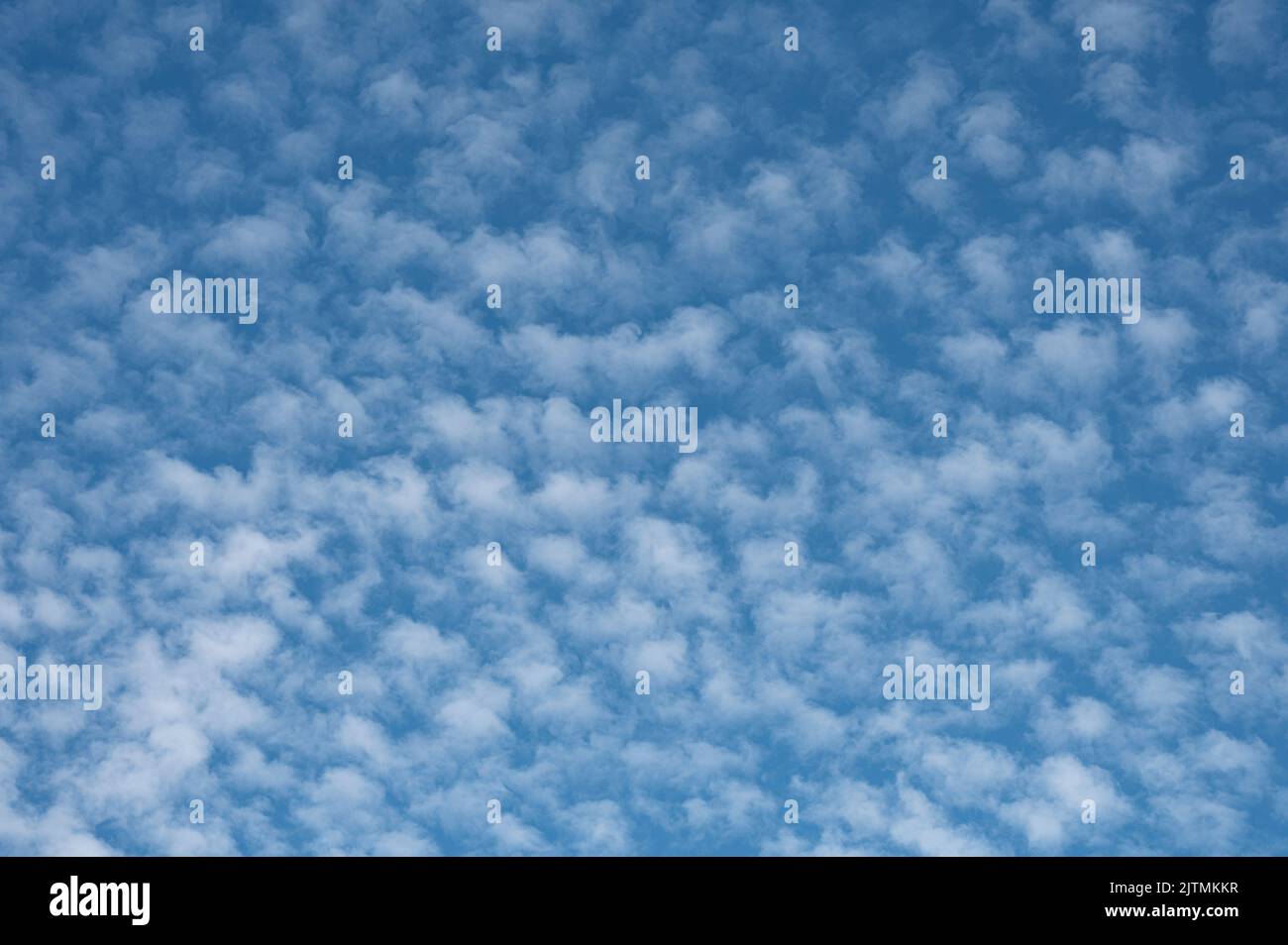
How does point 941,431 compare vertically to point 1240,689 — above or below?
above

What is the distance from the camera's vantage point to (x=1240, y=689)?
76.2ft
